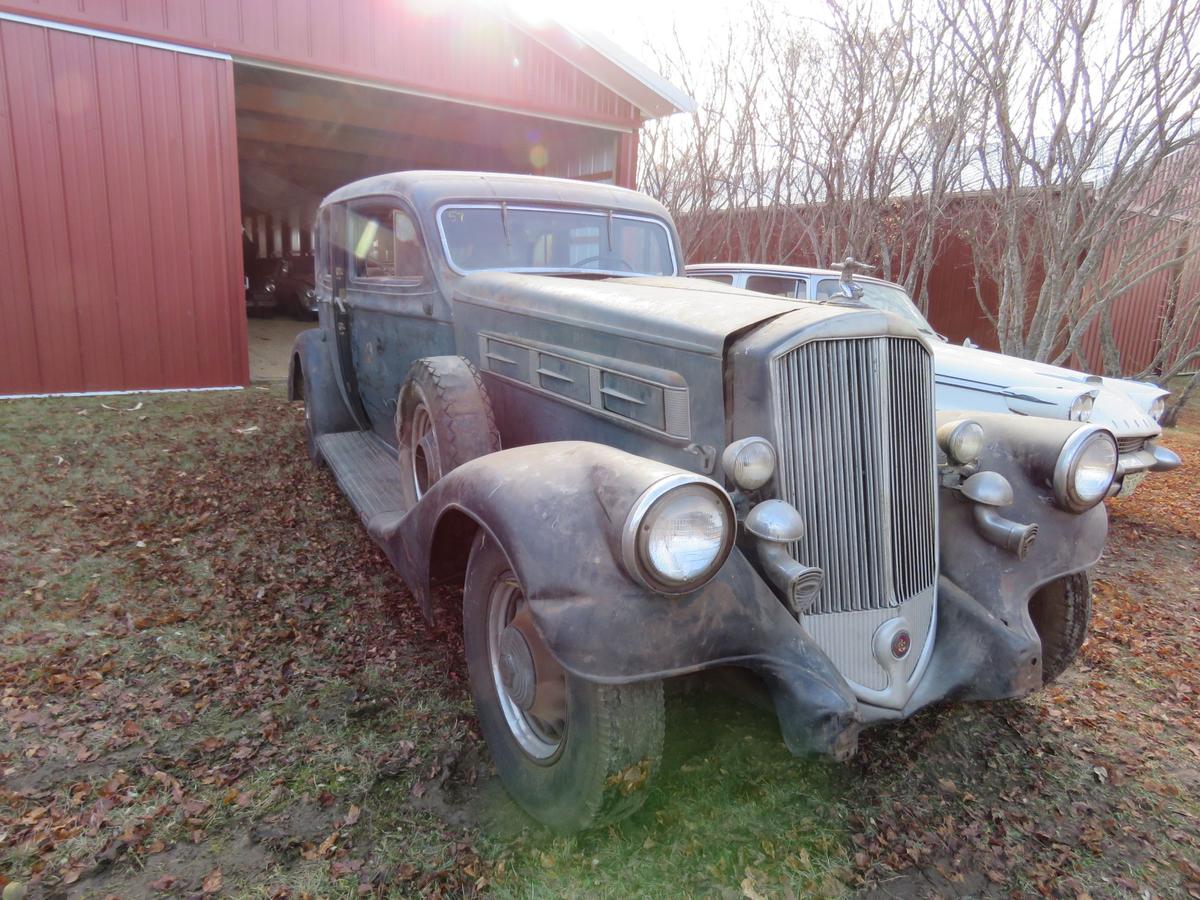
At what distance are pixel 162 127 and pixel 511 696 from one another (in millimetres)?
7546

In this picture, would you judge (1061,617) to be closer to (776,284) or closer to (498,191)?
(498,191)

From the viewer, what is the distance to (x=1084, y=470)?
2430 mm

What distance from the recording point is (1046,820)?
7.20 ft

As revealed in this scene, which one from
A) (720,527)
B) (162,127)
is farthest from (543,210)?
(162,127)

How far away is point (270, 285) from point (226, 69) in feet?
33.8

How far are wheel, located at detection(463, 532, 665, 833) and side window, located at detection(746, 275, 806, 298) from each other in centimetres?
473

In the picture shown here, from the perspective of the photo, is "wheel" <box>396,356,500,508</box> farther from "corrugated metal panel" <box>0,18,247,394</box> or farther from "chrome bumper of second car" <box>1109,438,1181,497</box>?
"corrugated metal panel" <box>0,18,247,394</box>

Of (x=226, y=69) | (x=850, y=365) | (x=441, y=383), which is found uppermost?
(x=226, y=69)

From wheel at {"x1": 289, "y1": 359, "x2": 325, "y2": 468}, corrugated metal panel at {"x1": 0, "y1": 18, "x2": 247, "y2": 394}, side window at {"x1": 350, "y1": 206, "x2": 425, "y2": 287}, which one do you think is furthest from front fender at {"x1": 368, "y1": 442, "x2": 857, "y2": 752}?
corrugated metal panel at {"x1": 0, "y1": 18, "x2": 247, "y2": 394}

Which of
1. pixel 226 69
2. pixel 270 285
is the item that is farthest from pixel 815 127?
pixel 270 285

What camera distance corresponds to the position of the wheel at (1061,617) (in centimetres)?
257

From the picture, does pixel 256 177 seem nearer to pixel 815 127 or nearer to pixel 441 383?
pixel 815 127

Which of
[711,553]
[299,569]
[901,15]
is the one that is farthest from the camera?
[901,15]

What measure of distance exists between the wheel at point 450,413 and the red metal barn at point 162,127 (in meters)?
5.56
